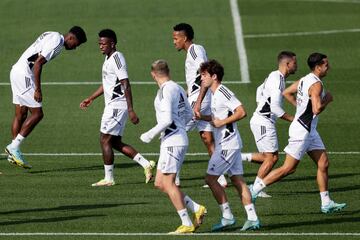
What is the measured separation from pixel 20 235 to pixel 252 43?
20.0 metres

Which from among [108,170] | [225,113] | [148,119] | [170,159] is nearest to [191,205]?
[170,159]

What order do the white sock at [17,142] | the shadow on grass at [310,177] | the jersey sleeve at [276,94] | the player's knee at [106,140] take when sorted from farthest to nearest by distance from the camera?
the white sock at [17,142] < the shadow on grass at [310,177] < the player's knee at [106,140] < the jersey sleeve at [276,94]

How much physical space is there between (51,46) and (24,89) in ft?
3.48

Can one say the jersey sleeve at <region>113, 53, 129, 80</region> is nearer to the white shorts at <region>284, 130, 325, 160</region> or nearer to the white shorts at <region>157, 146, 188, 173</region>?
the white shorts at <region>284, 130, 325, 160</region>

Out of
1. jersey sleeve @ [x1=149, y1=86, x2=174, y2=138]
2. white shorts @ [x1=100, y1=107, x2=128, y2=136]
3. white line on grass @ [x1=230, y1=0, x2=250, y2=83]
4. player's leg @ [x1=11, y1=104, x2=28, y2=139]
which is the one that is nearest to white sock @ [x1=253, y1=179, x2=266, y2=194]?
jersey sleeve @ [x1=149, y1=86, x2=174, y2=138]

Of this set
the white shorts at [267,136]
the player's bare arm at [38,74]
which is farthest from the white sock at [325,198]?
the player's bare arm at [38,74]

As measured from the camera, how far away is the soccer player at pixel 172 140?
17375 mm

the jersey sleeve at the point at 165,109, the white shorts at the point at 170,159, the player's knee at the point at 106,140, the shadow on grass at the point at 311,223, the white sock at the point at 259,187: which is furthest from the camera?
the player's knee at the point at 106,140

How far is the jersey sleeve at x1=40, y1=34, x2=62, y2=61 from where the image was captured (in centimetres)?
2277

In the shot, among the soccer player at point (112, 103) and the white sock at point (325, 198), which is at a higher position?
the soccer player at point (112, 103)

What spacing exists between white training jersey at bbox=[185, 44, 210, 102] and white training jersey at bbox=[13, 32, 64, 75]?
278cm

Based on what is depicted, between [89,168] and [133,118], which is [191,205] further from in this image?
[89,168]

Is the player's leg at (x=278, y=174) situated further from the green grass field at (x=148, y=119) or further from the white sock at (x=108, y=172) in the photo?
the white sock at (x=108, y=172)

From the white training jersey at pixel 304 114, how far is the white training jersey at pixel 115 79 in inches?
141
